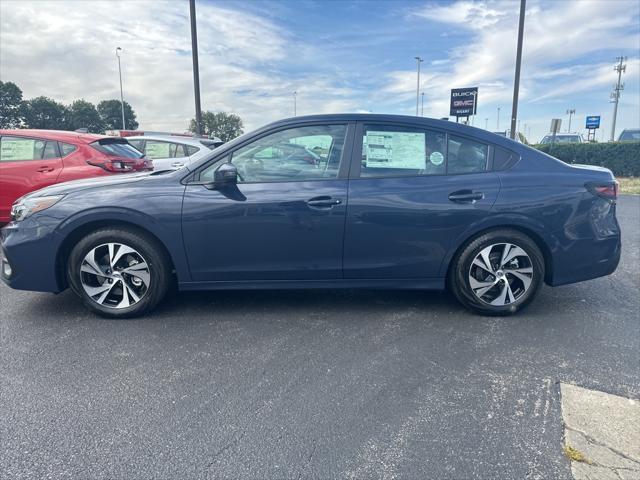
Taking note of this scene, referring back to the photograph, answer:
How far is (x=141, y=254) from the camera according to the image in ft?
11.4

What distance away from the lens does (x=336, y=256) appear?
3520mm

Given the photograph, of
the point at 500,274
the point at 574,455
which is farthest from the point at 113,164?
the point at 574,455

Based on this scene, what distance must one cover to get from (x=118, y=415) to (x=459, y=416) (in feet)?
5.82

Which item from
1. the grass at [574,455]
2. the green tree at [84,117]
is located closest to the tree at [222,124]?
the green tree at [84,117]

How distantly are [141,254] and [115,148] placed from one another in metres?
3.81

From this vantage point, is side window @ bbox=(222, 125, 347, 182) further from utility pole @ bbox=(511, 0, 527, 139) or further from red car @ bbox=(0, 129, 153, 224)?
utility pole @ bbox=(511, 0, 527, 139)

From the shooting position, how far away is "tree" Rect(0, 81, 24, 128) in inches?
2066

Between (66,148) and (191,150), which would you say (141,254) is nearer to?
(66,148)

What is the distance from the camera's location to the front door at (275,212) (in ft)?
11.2

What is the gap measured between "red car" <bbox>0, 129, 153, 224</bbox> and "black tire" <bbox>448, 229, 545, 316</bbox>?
4853mm

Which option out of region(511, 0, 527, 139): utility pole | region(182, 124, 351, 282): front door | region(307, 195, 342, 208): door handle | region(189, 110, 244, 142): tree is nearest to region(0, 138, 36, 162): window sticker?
region(182, 124, 351, 282): front door

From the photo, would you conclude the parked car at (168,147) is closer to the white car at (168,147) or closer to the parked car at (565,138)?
the white car at (168,147)

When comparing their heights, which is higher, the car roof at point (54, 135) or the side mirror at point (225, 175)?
the car roof at point (54, 135)

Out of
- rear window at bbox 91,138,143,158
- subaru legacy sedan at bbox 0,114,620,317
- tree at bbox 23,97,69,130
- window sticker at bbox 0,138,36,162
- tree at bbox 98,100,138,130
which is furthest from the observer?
tree at bbox 98,100,138,130
